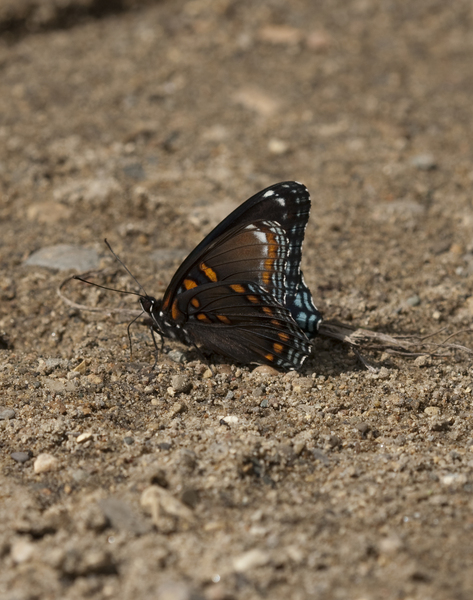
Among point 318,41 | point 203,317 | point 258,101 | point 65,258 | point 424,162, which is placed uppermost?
point 318,41

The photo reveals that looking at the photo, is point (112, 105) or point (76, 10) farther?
point (76, 10)

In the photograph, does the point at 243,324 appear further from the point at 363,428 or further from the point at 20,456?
the point at 20,456

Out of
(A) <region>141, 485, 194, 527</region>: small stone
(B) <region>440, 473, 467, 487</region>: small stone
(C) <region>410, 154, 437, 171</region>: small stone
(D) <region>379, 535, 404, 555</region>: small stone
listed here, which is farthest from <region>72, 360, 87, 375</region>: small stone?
(C) <region>410, 154, 437, 171</region>: small stone

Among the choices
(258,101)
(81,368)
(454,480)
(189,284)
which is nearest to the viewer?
(454,480)

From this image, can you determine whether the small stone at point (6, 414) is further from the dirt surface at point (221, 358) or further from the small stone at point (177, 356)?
the small stone at point (177, 356)

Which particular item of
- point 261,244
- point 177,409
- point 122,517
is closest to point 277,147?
point 261,244

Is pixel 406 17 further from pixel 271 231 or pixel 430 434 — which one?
pixel 430 434

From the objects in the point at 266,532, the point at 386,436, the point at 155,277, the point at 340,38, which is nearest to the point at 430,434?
the point at 386,436
